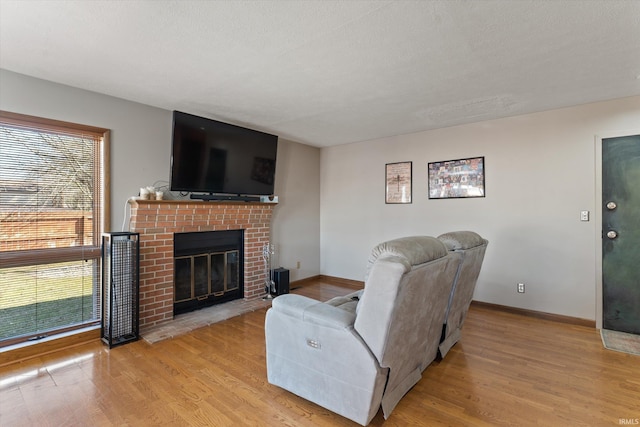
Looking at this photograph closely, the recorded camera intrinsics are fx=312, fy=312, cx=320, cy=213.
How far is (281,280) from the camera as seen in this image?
4.49 m

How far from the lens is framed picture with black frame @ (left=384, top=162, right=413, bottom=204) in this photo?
4.55 m

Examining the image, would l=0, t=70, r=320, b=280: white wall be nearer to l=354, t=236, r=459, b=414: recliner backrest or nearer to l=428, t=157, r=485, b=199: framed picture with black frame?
l=428, t=157, r=485, b=199: framed picture with black frame

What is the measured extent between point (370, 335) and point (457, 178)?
3134 millimetres

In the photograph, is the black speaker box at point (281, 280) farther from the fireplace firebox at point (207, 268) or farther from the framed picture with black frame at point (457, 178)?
the framed picture with black frame at point (457, 178)

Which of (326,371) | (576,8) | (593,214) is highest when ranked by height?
(576,8)

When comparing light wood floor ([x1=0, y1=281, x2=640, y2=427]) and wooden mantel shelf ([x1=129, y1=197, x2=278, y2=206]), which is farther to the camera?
Answer: wooden mantel shelf ([x1=129, y1=197, x2=278, y2=206])

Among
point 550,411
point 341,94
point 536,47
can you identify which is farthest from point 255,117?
point 550,411

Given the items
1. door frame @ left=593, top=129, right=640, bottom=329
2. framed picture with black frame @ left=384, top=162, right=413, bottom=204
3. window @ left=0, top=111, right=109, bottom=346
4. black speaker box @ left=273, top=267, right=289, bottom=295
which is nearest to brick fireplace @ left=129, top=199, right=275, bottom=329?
window @ left=0, top=111, right=109, bottom=346

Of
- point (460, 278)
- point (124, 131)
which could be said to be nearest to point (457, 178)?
point (460, 278)

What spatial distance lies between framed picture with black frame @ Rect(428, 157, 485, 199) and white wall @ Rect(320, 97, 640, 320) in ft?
0.26

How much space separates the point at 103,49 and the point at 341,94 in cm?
192

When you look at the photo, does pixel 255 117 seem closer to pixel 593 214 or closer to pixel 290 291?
pixel 290 291

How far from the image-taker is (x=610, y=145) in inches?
125

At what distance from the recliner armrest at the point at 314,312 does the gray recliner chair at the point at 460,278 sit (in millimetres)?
1003
